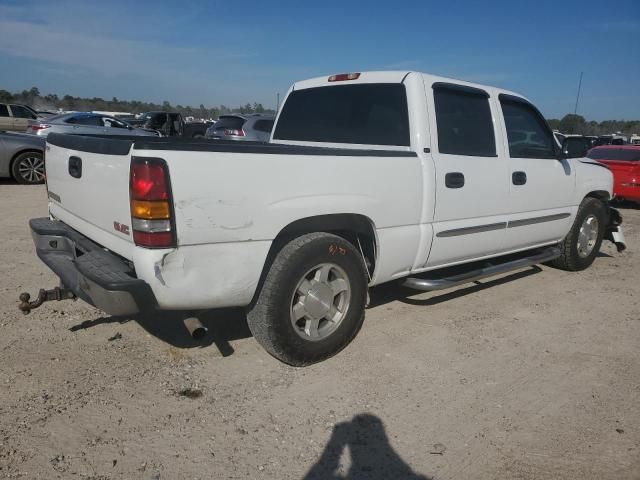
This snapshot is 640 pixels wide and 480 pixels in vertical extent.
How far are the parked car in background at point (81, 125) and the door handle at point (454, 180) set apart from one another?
1147cm

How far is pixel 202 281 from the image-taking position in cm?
279

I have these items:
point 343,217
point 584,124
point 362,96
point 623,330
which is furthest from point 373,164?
point 584,124

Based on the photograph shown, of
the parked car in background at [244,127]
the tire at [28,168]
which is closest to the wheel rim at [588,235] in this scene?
the parked car in background at [244,127]

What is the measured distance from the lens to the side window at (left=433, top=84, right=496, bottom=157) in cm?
399

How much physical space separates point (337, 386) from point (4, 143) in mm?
9952

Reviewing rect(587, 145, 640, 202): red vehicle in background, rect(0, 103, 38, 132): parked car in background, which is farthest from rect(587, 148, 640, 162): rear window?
rect(0, 103, 38, 132): parked car in background

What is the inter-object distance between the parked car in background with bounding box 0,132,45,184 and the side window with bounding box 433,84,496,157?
918 cm

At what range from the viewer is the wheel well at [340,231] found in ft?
10.4

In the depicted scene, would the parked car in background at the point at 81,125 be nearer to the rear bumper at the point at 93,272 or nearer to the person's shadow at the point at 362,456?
the rear bumper at the point at 93,272

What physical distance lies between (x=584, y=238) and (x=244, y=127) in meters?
10.6

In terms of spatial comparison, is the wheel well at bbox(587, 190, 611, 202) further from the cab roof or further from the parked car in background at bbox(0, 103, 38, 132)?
the parked car in background at bbox(0, 103, 38, 132)

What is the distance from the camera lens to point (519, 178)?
15.1 feet

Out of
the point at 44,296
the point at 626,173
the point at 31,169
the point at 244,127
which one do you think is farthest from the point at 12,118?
the point at 626,173

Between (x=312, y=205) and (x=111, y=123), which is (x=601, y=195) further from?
(x=111, y=123)
